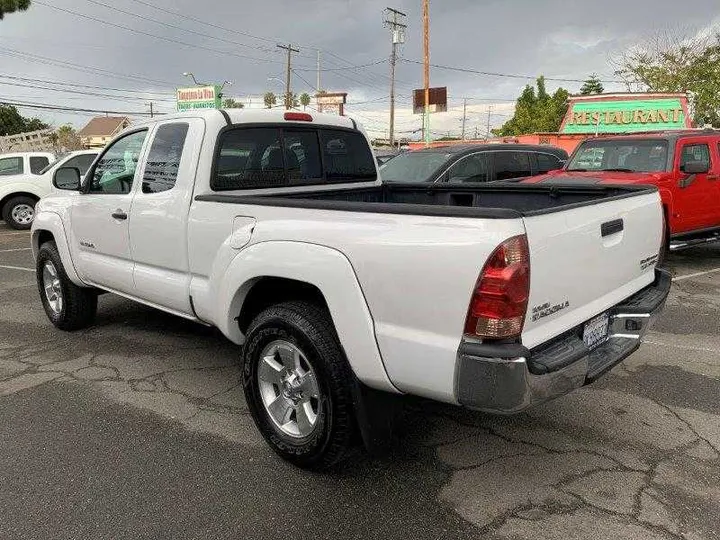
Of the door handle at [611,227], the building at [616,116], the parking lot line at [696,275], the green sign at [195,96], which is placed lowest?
the parking lot line at [696,275]

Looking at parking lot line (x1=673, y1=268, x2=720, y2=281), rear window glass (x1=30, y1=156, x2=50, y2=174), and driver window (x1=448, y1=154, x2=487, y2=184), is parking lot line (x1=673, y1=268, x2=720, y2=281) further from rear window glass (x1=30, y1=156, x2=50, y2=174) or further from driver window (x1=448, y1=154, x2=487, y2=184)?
rear window glass (x1=30, y1=156, x2=50, y2=174)

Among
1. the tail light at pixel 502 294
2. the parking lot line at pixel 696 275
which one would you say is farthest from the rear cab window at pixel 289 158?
the parking lot line at pixel 696 275

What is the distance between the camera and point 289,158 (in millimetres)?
4137

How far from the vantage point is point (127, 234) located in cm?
424

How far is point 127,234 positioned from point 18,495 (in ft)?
6.31

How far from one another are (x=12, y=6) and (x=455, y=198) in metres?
19.0

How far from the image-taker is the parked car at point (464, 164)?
8977 mm

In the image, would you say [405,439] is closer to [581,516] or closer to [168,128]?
[581,516]

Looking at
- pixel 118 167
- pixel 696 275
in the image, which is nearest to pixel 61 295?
pixel 118 167

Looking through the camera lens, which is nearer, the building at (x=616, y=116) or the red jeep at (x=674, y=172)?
the red jeep at (x=674, y=172)

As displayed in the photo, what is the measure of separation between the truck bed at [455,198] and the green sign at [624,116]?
27324 millimetres

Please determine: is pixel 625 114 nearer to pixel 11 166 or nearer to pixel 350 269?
pixel 11 166

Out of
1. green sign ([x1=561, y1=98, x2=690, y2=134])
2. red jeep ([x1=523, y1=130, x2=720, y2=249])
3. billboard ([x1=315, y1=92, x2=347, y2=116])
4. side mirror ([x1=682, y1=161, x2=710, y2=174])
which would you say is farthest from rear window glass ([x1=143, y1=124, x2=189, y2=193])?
billboard ([x1=315, y1=92, x2=347, y2=116])

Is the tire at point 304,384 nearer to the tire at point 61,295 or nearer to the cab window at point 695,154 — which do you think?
the tire at point 61,295
